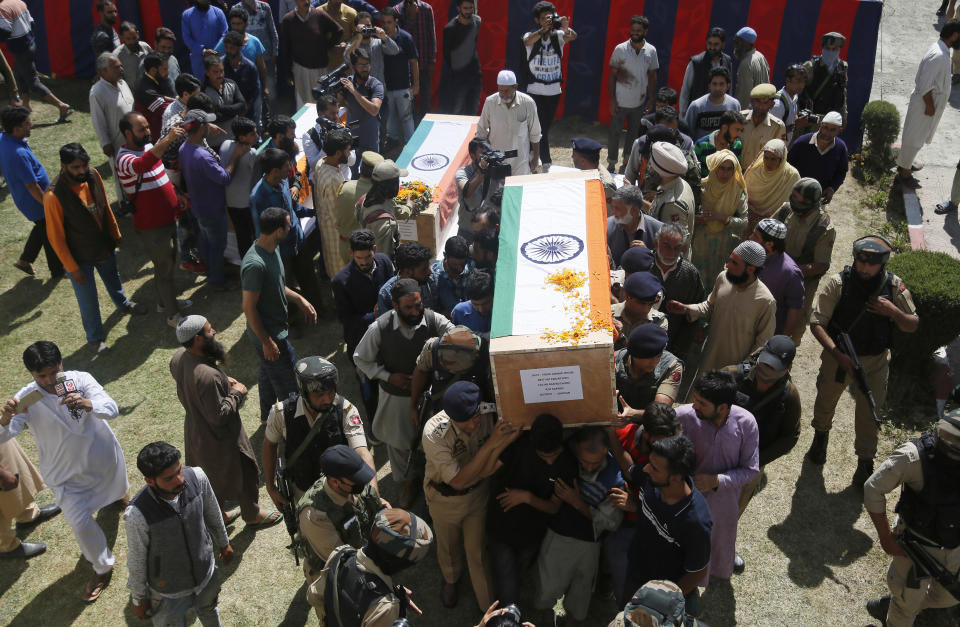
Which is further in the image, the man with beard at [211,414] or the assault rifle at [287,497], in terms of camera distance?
the man with beard at [211,414]

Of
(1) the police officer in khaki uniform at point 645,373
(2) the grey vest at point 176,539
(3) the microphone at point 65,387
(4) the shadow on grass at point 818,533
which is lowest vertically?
(4) the shadow on grass at point 818,533

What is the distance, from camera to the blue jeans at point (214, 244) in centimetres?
761

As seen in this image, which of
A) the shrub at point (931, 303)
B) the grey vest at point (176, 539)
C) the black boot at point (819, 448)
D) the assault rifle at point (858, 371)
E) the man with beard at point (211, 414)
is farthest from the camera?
the shrub at point (931, 303)

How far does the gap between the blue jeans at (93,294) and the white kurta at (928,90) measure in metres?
9.09

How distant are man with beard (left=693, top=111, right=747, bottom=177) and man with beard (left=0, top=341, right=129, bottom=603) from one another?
17.8ft

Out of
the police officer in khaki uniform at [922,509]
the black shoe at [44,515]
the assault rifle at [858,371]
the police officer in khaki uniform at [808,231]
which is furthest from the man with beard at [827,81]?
the black shoe at [44,515]

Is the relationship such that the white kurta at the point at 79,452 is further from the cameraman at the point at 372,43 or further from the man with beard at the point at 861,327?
the cameraman at the point at 372,43

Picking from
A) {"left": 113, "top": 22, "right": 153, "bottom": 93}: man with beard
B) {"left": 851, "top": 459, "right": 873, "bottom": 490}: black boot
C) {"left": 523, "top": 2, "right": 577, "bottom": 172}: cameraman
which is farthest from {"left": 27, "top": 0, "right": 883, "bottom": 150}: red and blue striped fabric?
{"left": 851, "top": 459, "right": 873, "bottom": 490}: black boot

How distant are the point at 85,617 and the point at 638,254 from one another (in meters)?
4.43

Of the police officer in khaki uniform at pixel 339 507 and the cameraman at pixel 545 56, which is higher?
the cameraman at pixel 545 56

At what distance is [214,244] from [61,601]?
12.6 feet

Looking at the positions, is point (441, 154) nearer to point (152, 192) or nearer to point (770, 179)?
point (152, 192)

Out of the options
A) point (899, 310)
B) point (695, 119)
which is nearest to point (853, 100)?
point (695, 119)

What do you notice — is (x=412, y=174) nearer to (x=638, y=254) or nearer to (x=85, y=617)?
(x=638, y=254)
